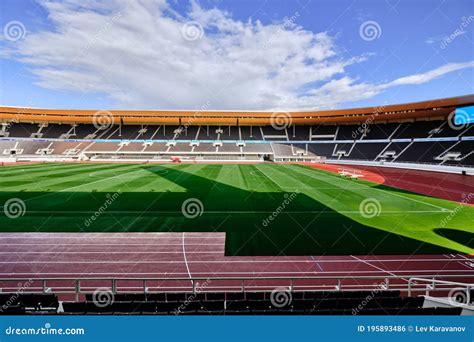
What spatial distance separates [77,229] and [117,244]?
3.04 metres

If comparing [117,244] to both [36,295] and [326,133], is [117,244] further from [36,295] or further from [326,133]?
[326,133]

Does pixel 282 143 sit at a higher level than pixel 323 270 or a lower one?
higher

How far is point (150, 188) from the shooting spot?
885 inches

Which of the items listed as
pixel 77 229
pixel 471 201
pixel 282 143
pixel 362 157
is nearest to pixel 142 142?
pixel 282 143
